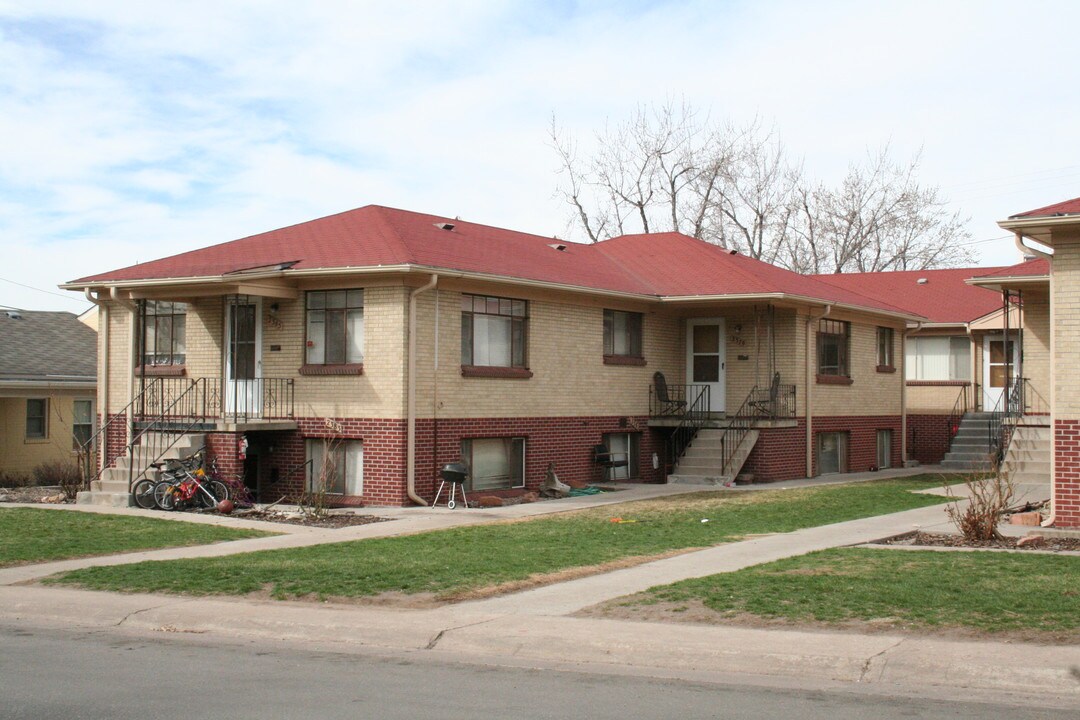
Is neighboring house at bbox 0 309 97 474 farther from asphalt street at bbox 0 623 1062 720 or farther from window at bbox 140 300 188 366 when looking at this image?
asphalt street at bbox 0 623 1062 720

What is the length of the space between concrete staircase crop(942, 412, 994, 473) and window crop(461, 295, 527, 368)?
12314 mm

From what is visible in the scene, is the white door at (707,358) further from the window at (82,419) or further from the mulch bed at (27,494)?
the window at (82,419)

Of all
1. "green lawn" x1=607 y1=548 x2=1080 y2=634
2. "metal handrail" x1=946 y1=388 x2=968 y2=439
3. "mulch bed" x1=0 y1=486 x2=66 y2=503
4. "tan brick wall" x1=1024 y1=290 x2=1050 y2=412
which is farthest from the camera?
"metal handrail" x1=946 y1=388 x2=968 y2=439

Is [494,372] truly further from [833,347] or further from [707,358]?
[833,347]

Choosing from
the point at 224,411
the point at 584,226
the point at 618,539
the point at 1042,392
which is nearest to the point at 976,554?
the point at 618,539

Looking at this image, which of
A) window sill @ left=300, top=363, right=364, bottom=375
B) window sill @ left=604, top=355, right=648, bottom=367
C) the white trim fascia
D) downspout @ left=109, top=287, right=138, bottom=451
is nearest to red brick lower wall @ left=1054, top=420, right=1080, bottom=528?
the white trim fascia

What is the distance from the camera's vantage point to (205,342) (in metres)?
22.5

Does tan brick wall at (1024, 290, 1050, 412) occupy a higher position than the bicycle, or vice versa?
tan brick wall at (1024, 290, 1050, 412)

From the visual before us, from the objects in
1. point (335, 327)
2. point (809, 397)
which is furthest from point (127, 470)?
point (809, 397)

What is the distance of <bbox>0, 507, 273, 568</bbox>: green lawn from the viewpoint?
49.0 feet

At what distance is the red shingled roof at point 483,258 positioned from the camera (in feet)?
69.3

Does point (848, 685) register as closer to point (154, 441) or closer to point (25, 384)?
point (154, 441)

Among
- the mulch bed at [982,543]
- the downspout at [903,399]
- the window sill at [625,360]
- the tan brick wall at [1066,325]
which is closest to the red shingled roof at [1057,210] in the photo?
the tan brick wall at [1066,325]

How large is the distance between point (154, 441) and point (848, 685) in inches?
623
